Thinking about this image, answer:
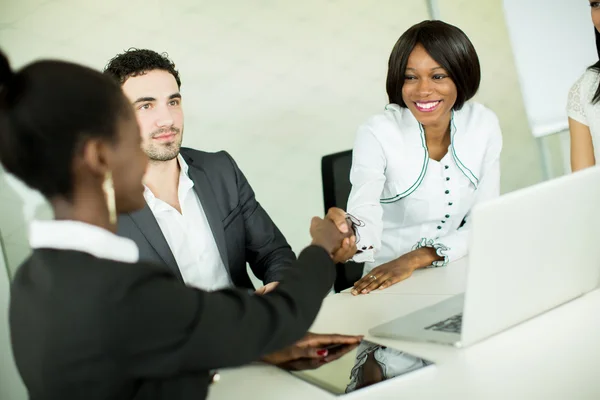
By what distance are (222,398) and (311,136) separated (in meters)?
2.61

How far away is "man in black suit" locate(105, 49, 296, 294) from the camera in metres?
1.96

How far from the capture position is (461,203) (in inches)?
84.3

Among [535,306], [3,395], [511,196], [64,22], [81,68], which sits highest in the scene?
[64,22]

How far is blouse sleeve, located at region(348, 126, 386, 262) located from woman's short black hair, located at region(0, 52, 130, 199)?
3.33 feet

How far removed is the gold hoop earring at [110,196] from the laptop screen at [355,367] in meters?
0.49

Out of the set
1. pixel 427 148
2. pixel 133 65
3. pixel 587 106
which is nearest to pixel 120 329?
pixel 133 65

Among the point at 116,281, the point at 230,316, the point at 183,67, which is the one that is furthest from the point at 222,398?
the point at 183,67

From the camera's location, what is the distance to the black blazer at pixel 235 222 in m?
2.00

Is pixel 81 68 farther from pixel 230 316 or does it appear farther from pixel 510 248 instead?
pixel 510 248

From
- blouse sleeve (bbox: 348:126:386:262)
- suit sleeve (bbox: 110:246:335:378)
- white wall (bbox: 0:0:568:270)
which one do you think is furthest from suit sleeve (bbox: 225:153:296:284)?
white wall (bbox: 0:0:568:270)

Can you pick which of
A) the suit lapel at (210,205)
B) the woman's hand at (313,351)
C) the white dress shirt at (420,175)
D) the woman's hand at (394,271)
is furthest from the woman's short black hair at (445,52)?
the woman's hand at (313,351)

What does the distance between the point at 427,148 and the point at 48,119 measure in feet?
5.08

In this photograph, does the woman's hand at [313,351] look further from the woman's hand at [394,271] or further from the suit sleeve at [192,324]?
the woman's hand at [394,271]

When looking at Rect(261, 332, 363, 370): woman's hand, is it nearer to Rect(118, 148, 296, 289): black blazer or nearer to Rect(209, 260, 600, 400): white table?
Rect(209, 260, 600, 400): white table
